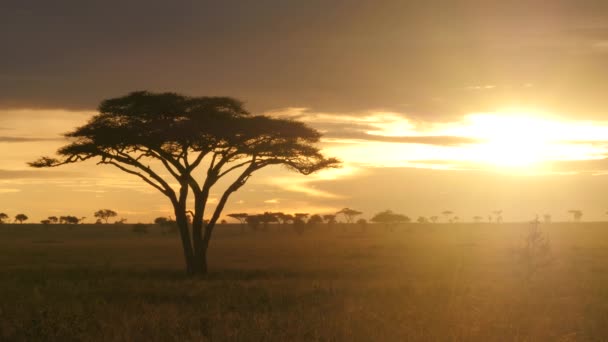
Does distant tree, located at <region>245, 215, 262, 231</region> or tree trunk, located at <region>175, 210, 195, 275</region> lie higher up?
distant tree, located at <region>245, 215, 262, 231</region>

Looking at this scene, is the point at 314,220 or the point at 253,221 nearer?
the point at 253,221

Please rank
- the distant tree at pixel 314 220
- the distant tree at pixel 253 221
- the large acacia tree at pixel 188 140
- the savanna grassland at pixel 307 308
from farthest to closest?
the distant tree at pixel 253 221, the distant tree at pixel 314 220, the large acacia tree at pixel 188 140, the savanna grassland at pixel 307 308

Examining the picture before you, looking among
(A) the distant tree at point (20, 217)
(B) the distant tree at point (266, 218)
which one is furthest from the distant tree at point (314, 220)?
(A) the distant tree at point (20, 217)

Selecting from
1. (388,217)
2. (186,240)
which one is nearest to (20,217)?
(388,217)

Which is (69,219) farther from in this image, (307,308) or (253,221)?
(307,308)

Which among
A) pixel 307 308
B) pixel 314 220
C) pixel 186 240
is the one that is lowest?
pixel 307 308

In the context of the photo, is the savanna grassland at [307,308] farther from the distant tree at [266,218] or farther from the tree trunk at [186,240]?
the distant tree at [266,218]

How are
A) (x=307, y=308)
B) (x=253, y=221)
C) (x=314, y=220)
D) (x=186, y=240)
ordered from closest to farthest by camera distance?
(x=307, y=308) → (x=186, y=240) → (x=253, y=221) → (x=314, y=220)

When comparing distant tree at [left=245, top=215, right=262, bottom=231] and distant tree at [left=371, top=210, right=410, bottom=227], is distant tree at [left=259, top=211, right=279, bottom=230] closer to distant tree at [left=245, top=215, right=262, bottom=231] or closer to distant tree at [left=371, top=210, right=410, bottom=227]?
distant tree at [left=245, top=215, right=262, bottom=231]

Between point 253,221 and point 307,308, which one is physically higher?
point 253,221

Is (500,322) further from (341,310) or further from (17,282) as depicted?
(17,282)

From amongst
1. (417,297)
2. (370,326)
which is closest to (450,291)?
(417,297)

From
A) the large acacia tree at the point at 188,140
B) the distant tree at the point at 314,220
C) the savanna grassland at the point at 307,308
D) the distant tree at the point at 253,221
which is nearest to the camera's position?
the savanna grassland at the point at 307,308

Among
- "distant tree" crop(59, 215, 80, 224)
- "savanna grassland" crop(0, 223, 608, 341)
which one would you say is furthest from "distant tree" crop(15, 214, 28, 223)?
→ "savanna grassland" crop(0, 223, 608, 341)
